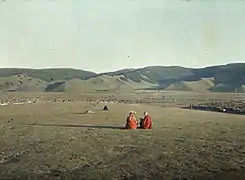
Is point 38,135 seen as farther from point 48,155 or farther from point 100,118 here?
point 100,118

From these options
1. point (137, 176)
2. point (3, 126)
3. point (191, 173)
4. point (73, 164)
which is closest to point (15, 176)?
point (73, 164)

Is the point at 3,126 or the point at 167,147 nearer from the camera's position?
the point at 167,147

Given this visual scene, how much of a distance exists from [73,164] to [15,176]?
2380 mm

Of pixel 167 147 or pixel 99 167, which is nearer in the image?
pixel 99 167

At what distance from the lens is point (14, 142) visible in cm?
2588

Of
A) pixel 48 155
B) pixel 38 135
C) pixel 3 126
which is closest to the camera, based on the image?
pixel 48 155

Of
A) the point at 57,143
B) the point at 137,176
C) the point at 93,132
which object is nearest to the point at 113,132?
the point at 93,132

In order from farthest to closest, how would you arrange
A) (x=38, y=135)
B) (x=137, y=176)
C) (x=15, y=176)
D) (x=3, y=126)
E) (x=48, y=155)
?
1. (x=3, y=126)
2. (x=38, y=135)
3. (x=48, y=155)
4. (x=15, y=176)
5. (x=137, y=176)

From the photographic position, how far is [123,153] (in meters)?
21.5

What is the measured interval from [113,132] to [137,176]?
9.79 m

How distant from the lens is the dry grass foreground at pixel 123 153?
18484 mm

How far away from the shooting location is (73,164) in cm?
2005

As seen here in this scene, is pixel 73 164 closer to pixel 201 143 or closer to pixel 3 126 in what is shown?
pixel 201 143

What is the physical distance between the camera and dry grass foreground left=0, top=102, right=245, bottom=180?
18.5 meters
